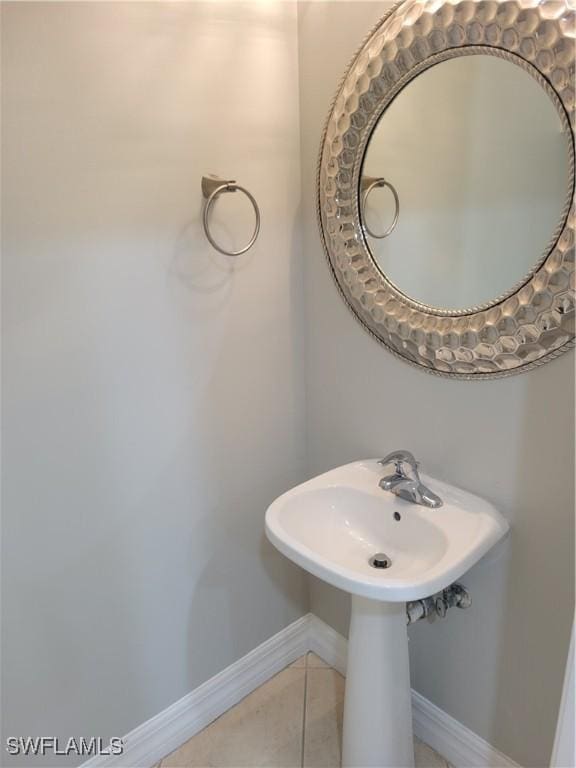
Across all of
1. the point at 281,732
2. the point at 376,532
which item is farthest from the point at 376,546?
the point at 281,732

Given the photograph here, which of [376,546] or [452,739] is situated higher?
[376,546]

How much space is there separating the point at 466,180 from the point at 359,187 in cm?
28

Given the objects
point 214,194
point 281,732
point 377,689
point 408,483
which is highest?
point 214,194

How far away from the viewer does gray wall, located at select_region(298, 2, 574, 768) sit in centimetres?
111

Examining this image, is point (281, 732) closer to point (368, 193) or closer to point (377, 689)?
point (377, 689)

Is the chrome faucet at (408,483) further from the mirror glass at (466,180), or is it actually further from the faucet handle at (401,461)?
the mirror glass at (466,180)

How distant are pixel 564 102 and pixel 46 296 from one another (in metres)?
1.06

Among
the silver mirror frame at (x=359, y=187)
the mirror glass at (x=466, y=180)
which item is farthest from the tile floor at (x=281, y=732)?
the mirror glass at (x=466, y=180)

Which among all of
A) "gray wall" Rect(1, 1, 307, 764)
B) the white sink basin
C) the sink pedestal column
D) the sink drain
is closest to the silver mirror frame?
"gray wall" Rect(1, 1, 307, 764)

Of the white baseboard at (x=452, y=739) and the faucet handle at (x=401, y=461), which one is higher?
the faucet handle at (x=401, y=461)

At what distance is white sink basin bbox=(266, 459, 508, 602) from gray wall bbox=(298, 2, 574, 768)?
87 mm

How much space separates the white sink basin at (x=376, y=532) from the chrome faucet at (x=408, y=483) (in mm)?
21

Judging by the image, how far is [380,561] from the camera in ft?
4.19

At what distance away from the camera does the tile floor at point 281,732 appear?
A: 4.97 ft
